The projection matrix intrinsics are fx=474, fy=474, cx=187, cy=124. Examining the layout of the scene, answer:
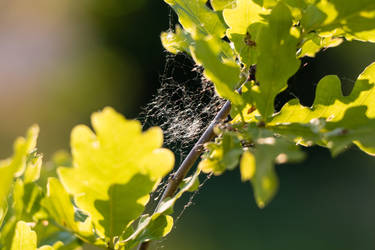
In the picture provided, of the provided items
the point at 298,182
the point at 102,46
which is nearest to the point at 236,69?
the point at 298,182

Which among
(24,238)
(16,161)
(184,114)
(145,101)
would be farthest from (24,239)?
(145,101)

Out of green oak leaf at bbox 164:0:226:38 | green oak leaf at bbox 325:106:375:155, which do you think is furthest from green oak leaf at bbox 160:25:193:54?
green oak leaf at bbox 325:106:375:155

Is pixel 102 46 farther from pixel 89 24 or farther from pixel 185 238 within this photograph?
pixel 185 238

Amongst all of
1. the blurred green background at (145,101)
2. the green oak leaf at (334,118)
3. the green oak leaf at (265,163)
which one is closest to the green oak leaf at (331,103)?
the green oak leaf at (334,118)

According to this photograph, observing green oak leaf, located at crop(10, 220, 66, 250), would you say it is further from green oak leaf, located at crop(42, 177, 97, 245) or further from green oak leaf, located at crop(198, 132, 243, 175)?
green oak leaf, located at crop(198, 132, 243, 175)

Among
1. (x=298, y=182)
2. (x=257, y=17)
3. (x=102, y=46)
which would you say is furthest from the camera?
(x=102, y=46)

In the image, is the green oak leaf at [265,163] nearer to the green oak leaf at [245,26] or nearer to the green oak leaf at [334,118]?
the green oak leaf at [334,118]
